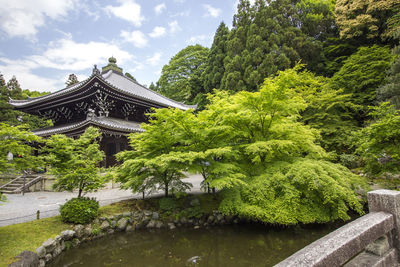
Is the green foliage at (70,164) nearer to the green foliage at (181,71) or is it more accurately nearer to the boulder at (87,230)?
the boulder at (87,230)

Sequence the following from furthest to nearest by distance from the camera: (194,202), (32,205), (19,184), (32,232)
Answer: (19,184), (32,205), (194,202), (32,232)

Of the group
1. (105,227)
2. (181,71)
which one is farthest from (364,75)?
(181,71)

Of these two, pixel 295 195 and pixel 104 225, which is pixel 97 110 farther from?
pixel 295 195

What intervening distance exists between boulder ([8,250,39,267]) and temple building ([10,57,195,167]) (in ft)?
27.3

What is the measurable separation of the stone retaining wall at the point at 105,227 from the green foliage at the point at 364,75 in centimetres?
1275

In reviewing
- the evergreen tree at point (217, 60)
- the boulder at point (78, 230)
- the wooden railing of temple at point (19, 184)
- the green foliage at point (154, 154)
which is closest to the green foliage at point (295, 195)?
the green foliage at point (154, 154)

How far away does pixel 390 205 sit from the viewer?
2771mm

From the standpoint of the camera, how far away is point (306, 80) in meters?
12.7

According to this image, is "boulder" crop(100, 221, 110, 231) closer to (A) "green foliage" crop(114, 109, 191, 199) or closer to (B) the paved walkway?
(A) "green foliage" crop(114, 109, 191, 199)

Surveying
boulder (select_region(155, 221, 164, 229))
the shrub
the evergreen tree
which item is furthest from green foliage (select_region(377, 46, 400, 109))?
the shrub

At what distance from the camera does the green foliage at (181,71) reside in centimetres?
3531

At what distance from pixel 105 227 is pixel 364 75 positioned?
18.1 meters

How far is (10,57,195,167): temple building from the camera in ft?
43.7

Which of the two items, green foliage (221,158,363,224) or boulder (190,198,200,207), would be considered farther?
boulder (190,198,200,207)
